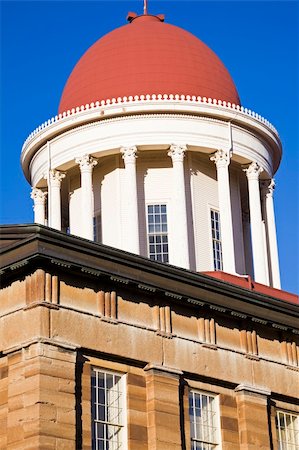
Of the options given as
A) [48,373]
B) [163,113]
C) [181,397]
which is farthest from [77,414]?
[163,113]

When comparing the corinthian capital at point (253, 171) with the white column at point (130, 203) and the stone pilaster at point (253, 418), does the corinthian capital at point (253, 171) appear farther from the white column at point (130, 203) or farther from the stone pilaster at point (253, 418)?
the stone pilaster at point (253, 418)

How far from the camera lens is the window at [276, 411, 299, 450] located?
32.7 m

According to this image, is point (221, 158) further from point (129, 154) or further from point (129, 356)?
point (129, 356)

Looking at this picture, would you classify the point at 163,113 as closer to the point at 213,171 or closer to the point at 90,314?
the point at 213,171

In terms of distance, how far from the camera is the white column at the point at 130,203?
137 feet

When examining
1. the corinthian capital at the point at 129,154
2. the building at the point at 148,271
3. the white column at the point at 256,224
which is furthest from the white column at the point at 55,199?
the white column at the point at 256,224

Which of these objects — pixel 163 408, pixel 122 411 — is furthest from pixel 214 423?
pixel 122 411

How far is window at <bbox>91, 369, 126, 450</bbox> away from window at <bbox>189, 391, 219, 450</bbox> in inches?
103

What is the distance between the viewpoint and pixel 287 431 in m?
33.0

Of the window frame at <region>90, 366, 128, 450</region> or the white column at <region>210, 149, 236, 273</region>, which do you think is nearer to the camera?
the window frame at <region>90, 366, 128, 450</region>

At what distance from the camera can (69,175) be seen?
151 ft

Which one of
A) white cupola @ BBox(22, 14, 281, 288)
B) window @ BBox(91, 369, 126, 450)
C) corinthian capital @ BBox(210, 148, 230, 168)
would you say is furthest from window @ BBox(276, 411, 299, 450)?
corinthian capital @ BBox(210, 148, 230, 168)

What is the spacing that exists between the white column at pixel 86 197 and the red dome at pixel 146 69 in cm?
255

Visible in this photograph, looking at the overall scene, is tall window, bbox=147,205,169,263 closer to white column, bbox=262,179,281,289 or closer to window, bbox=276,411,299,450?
white column, bbox=262,179,281,289
